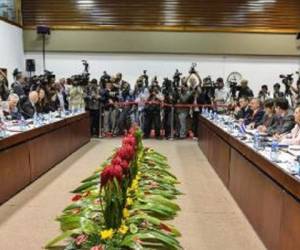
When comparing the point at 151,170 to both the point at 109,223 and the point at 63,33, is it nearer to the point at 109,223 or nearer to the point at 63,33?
the point at 109,223

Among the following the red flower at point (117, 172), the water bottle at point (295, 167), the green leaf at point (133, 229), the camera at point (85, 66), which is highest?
the camera at point (85, 66)

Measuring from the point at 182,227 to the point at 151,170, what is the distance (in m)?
1.48

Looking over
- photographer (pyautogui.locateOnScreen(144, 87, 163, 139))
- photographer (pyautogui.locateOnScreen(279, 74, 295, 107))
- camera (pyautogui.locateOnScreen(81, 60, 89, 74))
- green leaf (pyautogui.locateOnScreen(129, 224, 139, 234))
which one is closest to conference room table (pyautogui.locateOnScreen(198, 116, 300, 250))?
green leaf (pyautogui.locateOnScreen(129, 224, 139, 234))

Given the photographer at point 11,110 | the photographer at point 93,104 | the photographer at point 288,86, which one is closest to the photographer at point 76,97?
the photographer at point 93,104

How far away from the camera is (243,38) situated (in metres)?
10.8

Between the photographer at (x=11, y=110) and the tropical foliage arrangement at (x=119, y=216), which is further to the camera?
the photographer at (x=11, y=110)

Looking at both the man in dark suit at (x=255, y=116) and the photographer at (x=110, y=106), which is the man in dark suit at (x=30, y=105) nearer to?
the photographer at (x=110, y=106)

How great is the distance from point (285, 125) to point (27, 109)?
12.8 ft

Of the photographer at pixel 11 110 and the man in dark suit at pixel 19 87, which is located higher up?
the man in dark suit at pixel 19 87

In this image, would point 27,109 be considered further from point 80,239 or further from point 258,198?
point 258,198

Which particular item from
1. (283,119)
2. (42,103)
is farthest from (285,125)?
(42,103)

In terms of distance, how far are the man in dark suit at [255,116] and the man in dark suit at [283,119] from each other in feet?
1.97

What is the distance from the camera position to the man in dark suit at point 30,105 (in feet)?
20.1

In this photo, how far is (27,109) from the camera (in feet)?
20.4
